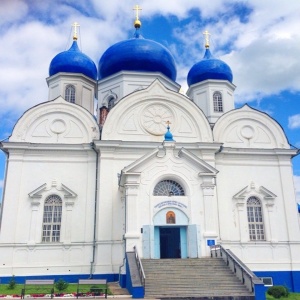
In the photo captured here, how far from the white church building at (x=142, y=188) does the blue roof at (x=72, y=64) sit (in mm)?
2919

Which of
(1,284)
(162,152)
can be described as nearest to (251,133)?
(162,152)

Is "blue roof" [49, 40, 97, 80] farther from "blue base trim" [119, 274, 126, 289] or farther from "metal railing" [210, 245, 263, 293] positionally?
"metal railing" [210, 245, 263, 293]

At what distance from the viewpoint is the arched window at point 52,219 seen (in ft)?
63.5

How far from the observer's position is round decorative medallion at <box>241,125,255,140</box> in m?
22.4

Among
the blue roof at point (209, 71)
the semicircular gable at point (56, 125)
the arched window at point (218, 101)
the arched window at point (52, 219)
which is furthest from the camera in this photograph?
the blue roof at point (209, 71)

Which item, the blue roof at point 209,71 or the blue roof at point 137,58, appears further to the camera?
the blue roof at point 209,71

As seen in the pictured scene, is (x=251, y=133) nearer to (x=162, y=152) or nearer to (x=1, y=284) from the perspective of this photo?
(x=162, y=152)

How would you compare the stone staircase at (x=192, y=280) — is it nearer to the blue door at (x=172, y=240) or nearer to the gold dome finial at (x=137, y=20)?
the blue door at (x=172, y=240)

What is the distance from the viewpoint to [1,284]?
1758cm

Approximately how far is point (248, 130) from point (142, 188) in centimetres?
839

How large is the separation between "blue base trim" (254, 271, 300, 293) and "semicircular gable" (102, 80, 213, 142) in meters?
7.73

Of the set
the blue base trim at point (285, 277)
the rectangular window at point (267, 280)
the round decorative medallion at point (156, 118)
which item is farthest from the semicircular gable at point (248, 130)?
the rectangular window at point (267, 280)

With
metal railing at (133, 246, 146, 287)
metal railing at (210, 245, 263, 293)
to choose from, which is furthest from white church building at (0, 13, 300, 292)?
metal railing at (133, 246, 146, 287)

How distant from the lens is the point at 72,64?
25.3m
